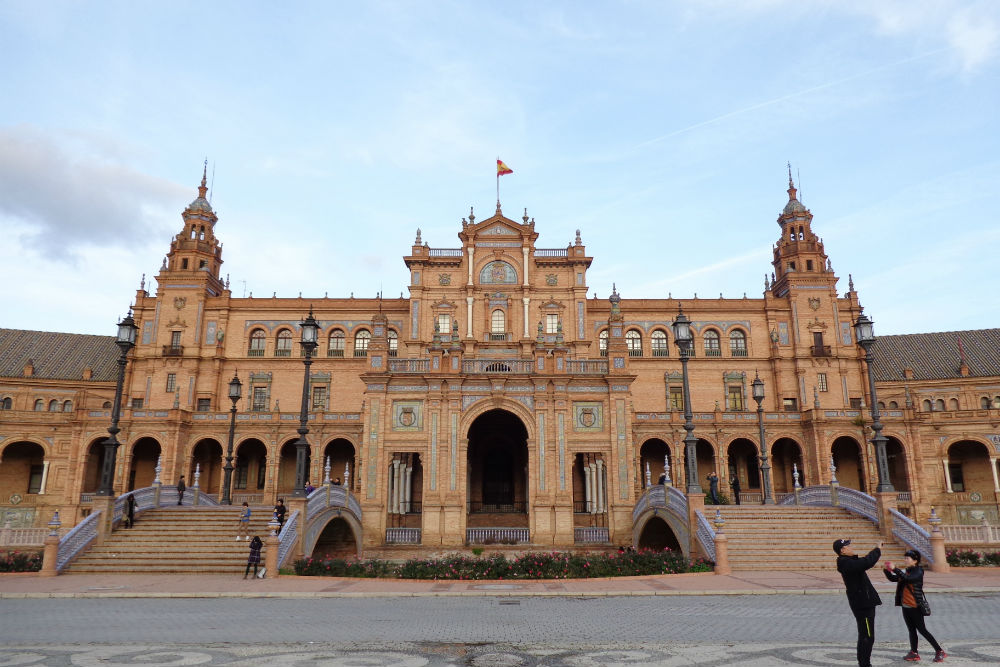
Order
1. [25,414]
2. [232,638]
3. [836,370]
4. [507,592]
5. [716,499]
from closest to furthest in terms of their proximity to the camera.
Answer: [232,638] → [507,592] → [716,499] → [25,414] → [836,370]

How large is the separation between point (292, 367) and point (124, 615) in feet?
125

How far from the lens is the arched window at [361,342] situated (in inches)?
1997

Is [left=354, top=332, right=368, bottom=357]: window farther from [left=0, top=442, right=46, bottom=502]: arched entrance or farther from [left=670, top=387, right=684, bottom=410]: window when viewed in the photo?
[left=670, top=387, right=684, bottom=410]: window

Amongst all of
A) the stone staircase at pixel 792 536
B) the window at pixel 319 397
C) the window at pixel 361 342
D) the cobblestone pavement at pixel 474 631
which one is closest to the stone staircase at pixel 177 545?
the cobblestone pavement at pixel 474 631

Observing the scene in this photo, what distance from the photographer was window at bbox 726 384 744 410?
48.8 meters

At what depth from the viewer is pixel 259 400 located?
49.2 meters

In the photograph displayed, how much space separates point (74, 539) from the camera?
21453 mm

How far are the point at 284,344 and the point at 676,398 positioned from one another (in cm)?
3025

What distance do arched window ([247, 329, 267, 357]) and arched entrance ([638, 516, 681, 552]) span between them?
33718mm

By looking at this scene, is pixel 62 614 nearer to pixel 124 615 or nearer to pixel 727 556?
pixel 124 615

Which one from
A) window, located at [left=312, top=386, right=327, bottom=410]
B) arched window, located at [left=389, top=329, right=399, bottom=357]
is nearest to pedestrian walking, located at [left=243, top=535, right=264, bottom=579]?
window, located at [left=312, top=386, right=327, bottom=410]

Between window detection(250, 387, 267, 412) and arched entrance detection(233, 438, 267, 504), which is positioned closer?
arched entrance detection(233, 438, 267, 504)

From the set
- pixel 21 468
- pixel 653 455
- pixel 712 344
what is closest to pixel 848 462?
pixel 712 344

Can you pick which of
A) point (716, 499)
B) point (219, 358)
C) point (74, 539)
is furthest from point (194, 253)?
point (716, 499)
